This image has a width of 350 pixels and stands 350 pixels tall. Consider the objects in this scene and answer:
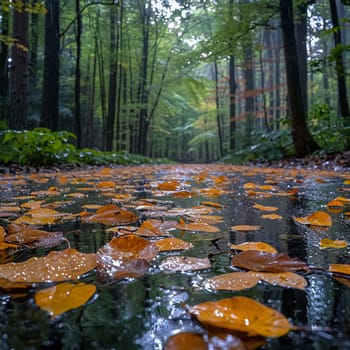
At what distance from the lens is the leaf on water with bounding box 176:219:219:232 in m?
1.17

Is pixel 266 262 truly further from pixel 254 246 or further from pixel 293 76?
pixel 293 76

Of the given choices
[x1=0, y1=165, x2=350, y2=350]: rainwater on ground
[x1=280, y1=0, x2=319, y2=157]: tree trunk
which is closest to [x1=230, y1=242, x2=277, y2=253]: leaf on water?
[x1=0, y1=165, x2=350, y2=350]: rainwater on ground

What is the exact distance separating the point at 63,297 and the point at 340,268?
57 cm

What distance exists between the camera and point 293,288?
621 millimetres

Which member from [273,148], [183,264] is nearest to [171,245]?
[183,264]

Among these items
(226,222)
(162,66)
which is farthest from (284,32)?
(162,66)

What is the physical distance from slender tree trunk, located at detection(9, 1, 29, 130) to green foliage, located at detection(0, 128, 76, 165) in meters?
0.93

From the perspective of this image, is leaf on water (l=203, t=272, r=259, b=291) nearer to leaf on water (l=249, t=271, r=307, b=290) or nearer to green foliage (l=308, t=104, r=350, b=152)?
leaf on water (l=249, t=271, r=307, b=290)

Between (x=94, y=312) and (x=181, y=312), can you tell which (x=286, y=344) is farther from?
(x=94, y=312)

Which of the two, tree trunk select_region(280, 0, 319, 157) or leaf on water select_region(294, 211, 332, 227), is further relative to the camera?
tree trunk select_region(280, 0, 319, 157)

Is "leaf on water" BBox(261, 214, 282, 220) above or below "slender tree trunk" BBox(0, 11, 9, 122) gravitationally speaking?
below

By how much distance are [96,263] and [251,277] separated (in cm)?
34

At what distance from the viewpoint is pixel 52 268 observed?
0.70 m

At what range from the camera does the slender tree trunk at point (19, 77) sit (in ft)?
21.4
